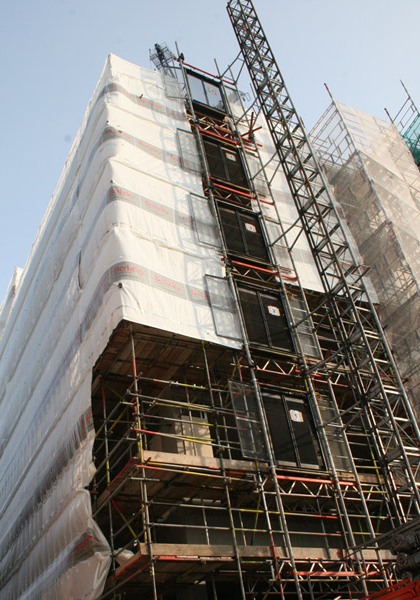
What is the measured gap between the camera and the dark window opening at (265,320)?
55.0ft

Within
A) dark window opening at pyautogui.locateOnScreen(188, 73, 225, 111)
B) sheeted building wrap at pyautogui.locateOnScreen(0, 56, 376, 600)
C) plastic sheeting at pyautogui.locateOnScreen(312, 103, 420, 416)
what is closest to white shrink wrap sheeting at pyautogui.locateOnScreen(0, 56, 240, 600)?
sheeted building wrap at pyautogui.locateOnScreen(0, 56, 376, 600)

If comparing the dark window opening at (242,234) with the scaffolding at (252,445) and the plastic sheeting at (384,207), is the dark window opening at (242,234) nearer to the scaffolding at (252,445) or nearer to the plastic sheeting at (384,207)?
the scaffolding at (252,445)

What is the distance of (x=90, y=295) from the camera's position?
1634cm

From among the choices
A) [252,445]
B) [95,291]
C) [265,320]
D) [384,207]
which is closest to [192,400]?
[252,445]

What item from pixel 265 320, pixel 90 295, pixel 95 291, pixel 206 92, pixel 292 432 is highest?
pixel 206 92

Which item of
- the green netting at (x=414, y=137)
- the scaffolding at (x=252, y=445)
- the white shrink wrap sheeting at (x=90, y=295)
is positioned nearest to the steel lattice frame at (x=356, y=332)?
the scaffolding at (x=252, y=445)

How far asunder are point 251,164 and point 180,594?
46.9ft

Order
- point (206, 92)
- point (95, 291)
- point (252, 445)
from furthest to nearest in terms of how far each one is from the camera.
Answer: point (206, 92)
point (95, 291)
point (252, 445)

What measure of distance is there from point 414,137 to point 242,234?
1651 cm

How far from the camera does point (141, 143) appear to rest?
1906cm

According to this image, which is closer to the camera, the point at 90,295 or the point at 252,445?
the point at 252,445

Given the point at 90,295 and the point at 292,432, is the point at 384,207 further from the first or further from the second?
the point at 90,295

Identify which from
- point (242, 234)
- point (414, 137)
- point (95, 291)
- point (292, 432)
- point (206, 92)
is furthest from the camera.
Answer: point (414, 137)

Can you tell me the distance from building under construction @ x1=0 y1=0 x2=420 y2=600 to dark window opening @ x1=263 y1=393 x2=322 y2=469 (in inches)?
2.1
